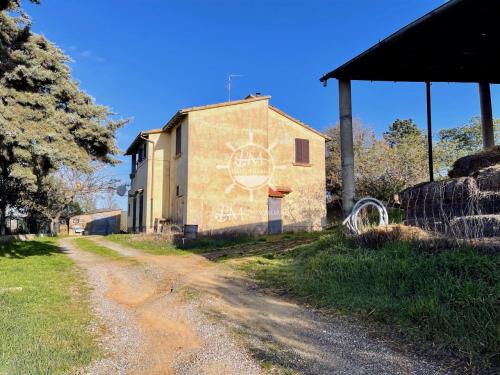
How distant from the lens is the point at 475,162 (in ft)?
31.6

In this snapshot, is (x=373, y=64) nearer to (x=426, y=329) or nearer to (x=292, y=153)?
(x=426, y=329)

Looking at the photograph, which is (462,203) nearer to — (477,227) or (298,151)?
(477,227)

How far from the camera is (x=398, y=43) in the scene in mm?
10172

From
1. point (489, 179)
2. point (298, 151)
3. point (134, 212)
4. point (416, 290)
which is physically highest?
point (298, 151)

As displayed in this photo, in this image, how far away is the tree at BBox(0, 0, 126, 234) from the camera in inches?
436

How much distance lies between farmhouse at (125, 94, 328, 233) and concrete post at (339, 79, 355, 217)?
29.4 feet

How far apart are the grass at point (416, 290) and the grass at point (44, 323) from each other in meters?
3.50

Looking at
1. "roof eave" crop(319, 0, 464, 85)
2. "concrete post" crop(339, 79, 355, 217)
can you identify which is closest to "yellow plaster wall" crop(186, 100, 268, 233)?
"roof eave" crop(319, 0, 464, 85)

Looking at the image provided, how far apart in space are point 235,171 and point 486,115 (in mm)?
11488

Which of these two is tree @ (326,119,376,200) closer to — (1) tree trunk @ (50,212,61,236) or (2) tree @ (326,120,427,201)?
(2) tree @ (326,120,427,201)

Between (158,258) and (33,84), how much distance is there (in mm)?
6646

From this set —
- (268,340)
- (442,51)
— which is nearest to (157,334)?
(268,340)

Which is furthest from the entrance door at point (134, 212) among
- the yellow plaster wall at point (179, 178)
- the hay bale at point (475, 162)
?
the hay bale at point (475, 162)

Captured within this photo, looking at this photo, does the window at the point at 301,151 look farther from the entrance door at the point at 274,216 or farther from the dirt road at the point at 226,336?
the dirt road at the point at 226,336
